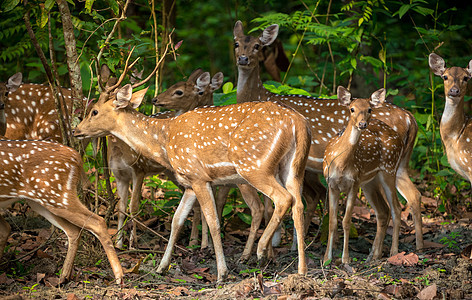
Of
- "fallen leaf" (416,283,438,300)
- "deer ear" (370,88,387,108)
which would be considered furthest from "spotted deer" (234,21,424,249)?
"fallen leaf" (416,283,438,300)

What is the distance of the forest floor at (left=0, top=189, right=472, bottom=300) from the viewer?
570 centimetres

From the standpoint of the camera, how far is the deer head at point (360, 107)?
7.17 metres

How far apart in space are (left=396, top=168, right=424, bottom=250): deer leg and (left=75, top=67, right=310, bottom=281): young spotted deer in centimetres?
190

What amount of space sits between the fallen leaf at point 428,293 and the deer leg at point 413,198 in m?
2.35

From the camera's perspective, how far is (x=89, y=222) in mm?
6355

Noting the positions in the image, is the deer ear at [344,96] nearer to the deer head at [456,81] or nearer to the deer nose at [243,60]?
the deer head at [456,81]

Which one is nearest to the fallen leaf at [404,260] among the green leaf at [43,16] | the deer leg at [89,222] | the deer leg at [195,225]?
the deer leg at [195,225]

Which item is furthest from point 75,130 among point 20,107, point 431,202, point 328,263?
point 431,202

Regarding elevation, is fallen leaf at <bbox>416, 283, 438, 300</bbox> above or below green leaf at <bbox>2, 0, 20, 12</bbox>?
below

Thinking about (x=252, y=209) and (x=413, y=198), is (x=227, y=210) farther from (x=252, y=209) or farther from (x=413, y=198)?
(x=413, y=198)

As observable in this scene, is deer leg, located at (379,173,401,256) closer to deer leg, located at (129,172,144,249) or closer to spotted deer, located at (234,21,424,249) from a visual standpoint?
spotted deer, located at (234,21,424,249)

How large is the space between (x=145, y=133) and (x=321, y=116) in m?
2.42

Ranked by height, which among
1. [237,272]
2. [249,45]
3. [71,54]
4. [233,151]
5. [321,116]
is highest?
[71,54]

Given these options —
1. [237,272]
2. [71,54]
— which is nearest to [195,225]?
[237,272]
